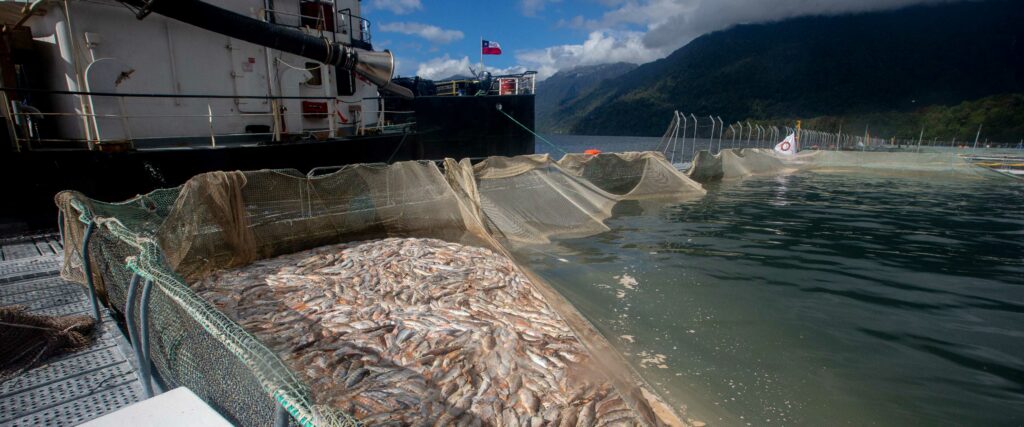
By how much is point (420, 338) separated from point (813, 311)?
6064 millimetres

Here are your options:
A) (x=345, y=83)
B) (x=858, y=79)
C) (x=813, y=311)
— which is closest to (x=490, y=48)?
(x=345, y=83)

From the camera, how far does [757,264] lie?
9000 mm

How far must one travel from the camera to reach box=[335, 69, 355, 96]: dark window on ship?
14836 millimetres

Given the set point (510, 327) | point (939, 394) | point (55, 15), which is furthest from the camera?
point (55, 15)

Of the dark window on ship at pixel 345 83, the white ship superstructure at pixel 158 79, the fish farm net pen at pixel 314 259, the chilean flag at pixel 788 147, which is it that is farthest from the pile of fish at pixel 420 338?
the chilean flag at pixel 788 147

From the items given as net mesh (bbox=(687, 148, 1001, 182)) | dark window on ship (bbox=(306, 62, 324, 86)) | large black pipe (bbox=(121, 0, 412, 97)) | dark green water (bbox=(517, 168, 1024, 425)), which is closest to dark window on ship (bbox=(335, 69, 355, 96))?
dark window on ship (bbox=(306, 62, 324, 86))

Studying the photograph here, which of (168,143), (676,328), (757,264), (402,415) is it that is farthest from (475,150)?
(402,415)

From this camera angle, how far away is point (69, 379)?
12.5 ft

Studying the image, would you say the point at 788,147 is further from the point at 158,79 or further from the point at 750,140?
the point at 158,79

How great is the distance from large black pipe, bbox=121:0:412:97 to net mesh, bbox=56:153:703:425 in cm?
431

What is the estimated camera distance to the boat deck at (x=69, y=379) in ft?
11.0

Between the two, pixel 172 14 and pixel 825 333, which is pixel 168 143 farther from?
pixel 825 333

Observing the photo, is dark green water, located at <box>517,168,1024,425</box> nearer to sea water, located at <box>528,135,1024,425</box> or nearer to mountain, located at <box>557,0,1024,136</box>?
sea water, located at <box>528,135,1024,425</box>

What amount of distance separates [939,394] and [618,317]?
3634 millimetres
